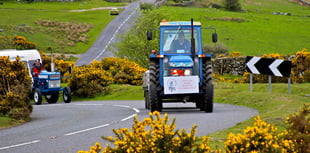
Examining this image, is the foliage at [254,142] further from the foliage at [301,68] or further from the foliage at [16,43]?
the foliage at [16,43]

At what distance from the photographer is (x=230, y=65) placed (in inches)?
1721

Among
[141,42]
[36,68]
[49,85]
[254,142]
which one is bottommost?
[49,85]

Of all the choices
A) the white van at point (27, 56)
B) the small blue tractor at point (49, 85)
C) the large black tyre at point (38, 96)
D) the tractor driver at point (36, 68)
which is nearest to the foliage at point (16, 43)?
the white van at point (27, 56)

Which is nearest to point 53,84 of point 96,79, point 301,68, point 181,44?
point 96,79

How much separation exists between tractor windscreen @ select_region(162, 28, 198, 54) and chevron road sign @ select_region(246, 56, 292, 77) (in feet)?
19.0

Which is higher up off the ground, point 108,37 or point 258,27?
point 258,27

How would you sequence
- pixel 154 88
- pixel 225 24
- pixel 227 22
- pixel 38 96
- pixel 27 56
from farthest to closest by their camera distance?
pixel 227 22 < pixel 225 24 < pixel 27 56 < pixel 38 96 < pixel 154 88

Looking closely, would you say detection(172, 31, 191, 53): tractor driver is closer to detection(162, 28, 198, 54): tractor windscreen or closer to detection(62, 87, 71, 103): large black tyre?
detection(162, 28, 198, 54): tractor windscreen

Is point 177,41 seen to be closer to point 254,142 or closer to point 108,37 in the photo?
point 254,142

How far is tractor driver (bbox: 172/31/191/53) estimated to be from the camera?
19781 millimetres

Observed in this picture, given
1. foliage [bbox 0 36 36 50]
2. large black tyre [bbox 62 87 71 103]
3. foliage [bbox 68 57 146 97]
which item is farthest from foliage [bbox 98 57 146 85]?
foliage [bbox 0 36 36 50]

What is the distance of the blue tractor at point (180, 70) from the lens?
18.6 metres

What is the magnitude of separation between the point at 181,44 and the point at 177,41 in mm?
175

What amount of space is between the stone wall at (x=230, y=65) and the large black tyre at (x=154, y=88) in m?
24.5
